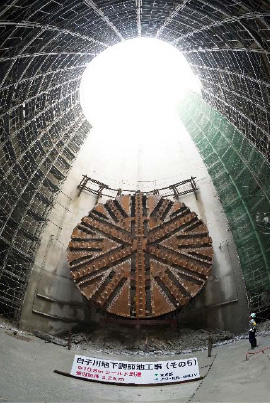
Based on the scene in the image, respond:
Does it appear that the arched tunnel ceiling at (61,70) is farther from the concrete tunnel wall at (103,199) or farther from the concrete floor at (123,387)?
the concrete floor at (123,387)

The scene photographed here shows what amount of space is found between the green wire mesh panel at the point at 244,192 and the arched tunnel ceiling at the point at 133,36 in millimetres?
1255

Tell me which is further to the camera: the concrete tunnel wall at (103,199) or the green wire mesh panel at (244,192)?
the concrete tunnel wall at (103,199)

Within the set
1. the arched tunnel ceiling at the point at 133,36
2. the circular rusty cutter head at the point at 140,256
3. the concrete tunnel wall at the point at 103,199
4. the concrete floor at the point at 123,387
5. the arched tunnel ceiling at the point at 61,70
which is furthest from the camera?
the concrete tunnel wall at the point at 103,199

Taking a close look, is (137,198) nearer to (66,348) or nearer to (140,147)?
(140,147)

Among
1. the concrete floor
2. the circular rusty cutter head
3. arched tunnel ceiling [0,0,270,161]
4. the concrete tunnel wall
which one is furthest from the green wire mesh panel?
Result: the concrete floor

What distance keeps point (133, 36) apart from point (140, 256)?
12.3 meters

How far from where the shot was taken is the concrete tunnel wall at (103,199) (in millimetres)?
18094

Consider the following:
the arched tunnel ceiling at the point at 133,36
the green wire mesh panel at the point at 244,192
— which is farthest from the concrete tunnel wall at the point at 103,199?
the arched tunnel ceiling at the point at 133,36

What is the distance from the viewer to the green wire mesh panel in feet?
57.5

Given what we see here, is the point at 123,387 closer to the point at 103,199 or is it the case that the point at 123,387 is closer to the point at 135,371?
the point at 135,371

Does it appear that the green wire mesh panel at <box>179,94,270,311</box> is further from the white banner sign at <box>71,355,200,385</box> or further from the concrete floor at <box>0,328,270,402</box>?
the white banner sign at <box>71,355,200,385</box>

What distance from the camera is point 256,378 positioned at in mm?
9664

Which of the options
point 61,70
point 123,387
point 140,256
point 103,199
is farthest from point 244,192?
point 123,387

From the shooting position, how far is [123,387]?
10.9 meters
